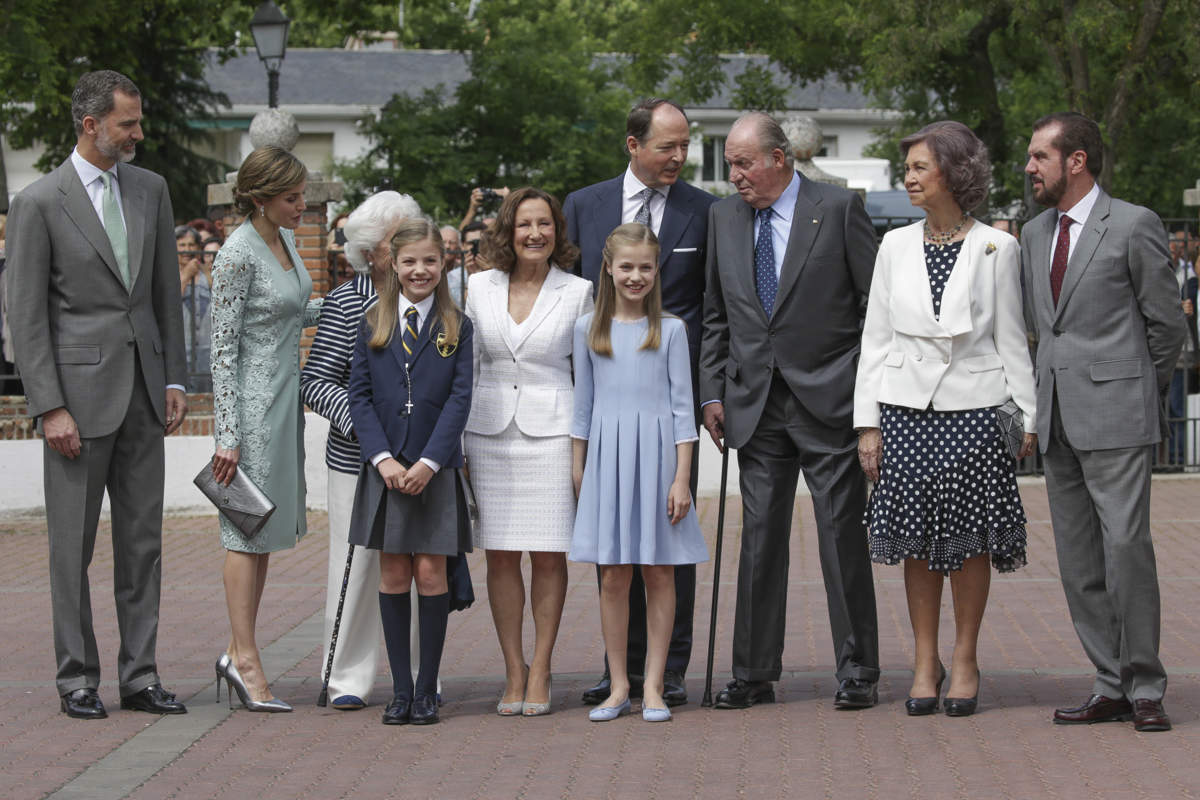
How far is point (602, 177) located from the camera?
33375 millimetres

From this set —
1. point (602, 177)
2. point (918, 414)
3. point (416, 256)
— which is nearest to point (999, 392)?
point (918, 414)

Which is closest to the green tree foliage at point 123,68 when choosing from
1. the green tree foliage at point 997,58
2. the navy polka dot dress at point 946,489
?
the green tree foliage at point 997,58

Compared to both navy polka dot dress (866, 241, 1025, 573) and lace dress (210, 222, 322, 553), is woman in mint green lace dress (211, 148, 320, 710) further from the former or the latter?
navy polka dot dress (866, 241, 1025, 573)

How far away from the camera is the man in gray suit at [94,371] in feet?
20.5

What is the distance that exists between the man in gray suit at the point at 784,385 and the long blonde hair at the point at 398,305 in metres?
1.00

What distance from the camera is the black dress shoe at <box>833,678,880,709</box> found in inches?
243

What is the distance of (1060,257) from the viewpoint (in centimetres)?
605

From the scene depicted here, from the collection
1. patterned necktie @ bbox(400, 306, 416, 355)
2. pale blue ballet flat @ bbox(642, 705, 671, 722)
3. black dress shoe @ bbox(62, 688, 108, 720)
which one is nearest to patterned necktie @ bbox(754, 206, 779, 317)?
patterned necktie @ bbox(400, 306, 416, 355)

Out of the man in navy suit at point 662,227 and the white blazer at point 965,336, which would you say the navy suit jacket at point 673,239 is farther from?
the white blazer at point 965,336

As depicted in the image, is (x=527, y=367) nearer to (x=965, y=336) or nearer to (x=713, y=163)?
(x=965, y=336)

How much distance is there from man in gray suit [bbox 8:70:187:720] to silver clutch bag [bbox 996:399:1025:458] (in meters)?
3.05


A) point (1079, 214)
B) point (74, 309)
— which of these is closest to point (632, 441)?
point (1079, 214)

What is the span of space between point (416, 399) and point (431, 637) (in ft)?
2.78

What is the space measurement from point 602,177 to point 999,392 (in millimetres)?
27707
